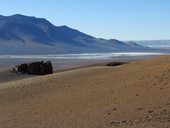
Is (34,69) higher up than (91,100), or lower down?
higher up

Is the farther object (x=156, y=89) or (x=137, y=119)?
(x=156, y=89)

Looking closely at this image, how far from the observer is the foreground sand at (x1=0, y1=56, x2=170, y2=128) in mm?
14820

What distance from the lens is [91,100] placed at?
18.3 metres

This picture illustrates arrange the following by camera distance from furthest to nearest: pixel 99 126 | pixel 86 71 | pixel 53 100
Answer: pixel 86 71 < pixel 53 100 < pixel 99 126

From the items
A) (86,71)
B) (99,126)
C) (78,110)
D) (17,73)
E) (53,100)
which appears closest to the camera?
(99,126)

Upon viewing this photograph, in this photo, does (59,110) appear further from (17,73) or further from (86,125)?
(17,73)

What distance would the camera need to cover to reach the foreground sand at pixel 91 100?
14820 mm

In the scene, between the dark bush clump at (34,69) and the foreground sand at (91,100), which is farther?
the dark bush clump at (34,69)

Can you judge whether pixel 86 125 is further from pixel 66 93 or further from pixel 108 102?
pixel 66 93

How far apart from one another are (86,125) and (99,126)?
18.4 inches

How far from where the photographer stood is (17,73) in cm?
3512

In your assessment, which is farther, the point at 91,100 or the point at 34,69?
the point at 34,69

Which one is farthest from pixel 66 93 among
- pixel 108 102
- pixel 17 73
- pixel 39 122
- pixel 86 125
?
pixel 17 73

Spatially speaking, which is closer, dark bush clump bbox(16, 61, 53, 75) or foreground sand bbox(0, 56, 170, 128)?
foreground sand bbox(0, 56, 170, 128)
